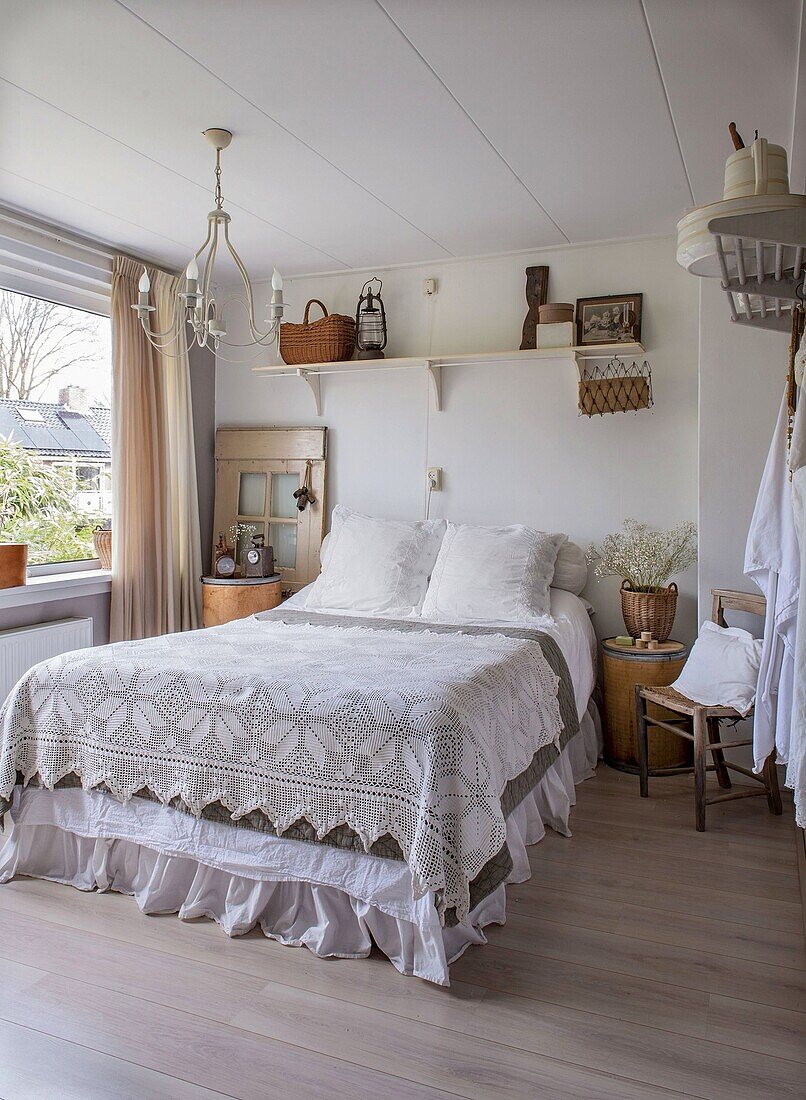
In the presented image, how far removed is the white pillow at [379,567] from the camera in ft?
12.7

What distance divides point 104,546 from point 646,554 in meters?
2.71

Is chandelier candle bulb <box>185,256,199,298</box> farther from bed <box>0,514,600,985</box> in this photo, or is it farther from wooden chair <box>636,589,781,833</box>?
wooden chair <box>636,589,781,833</box>

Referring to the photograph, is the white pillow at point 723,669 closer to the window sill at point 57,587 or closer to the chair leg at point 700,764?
the chair leg at point 700,764

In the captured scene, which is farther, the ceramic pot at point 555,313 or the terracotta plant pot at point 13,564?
the ceramic pot at point 555,313

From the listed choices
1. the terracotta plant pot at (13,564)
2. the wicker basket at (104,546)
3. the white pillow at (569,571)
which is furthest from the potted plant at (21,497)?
the white pillow at (569,571)

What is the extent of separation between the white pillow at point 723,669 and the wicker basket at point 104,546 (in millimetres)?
2841

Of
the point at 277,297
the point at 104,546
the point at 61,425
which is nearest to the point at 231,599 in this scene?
the point at 104,546

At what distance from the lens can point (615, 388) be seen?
390 centimetres

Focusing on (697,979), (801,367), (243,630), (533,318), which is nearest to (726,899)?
(697,979)

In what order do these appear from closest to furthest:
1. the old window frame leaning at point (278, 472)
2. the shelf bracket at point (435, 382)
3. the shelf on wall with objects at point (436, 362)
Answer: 1. the shelf on wall with objects at point (436, 362)
2. the shelf bracket at point (435, 382)
3. the old window frame leaning at point (278, 472)

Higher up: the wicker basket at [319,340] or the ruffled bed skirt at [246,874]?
the wicker basket at [319,340]

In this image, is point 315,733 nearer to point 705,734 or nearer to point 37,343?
point 705,734

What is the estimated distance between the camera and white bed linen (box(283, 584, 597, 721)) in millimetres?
3414

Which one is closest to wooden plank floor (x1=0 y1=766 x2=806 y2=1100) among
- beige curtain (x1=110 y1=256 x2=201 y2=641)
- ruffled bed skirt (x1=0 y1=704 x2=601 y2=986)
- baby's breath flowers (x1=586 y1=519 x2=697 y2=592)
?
ruffled bed skirt (x1=0 y1=704 x2=601 y2=986)
